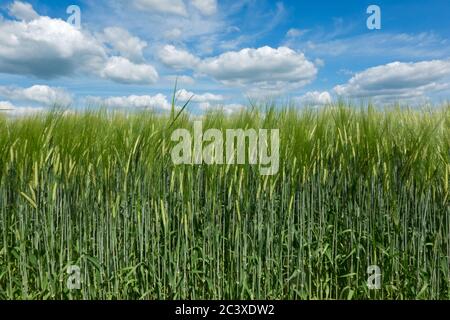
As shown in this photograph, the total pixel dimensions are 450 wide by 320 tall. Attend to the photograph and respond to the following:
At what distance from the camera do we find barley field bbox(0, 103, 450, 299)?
6.66 ft

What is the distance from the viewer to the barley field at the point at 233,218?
2.03 m

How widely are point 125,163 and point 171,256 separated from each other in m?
0.50

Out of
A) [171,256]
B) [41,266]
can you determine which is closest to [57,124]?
[41,266]

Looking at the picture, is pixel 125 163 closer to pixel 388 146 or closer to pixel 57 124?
pixel 57 124

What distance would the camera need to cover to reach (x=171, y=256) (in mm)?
2027

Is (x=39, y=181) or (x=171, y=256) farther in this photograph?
(x=39, y=181)

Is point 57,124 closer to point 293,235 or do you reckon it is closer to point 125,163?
point 125,163

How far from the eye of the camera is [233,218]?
202cm

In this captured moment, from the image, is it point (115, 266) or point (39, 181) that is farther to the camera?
point (39, 181)

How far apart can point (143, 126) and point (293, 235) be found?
0.93 metres

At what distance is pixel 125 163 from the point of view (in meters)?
2.12

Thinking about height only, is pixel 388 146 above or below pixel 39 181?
above

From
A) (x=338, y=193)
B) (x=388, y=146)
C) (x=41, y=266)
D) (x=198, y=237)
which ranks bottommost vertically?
(x=41, y=266)
